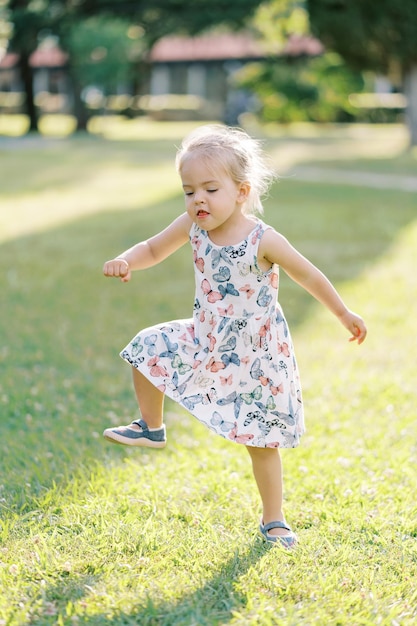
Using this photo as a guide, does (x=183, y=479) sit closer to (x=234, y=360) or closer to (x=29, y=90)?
(x=234, y=360)

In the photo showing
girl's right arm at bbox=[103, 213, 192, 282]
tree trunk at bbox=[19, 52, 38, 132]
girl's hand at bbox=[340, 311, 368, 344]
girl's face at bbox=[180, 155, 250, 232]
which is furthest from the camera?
tree trunk at bbox=[19, 52, 38, 132]

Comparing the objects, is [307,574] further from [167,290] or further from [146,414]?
[167,290]

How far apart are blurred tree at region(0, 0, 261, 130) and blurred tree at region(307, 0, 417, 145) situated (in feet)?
31.2

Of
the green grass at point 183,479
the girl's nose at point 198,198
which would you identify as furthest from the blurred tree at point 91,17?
the girl's nose at point 198,198

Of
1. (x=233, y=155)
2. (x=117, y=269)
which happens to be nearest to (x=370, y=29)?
(x=233, y=155)

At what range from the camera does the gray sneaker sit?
3359 mm

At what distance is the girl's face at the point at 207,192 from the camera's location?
319 cm

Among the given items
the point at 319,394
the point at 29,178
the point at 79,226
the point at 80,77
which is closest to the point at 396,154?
the point at 29,178

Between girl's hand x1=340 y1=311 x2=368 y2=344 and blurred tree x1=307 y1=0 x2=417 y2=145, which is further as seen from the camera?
blurred tree x1=307 y1=0 x2=417 y2=145

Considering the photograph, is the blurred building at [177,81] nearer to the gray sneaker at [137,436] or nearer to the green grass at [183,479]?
the green grass at [183,479]

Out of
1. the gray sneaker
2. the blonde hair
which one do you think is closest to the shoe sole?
the gray sneaker

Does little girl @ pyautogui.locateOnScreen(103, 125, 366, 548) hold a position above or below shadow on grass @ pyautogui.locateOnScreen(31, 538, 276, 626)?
above

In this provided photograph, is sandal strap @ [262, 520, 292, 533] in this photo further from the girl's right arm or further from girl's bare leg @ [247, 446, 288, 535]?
the girl's right arm

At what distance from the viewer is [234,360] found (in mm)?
3260
